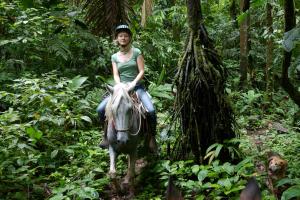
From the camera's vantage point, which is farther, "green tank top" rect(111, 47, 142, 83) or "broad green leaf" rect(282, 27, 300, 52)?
"green tank top" rect(111, 47, 142, 83)

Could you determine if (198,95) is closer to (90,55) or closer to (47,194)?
(47,194)

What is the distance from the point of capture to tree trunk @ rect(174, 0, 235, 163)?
5.63m

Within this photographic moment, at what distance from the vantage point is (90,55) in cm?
→ 1044

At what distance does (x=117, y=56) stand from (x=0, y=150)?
205 cm

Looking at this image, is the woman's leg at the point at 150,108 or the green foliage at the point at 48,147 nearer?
the green foliage at the point at 48,147

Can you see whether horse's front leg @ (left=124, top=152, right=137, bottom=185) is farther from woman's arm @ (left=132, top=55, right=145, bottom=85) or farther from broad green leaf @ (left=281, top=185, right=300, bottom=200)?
broad green leaf @ (left=281, top=185, right=300, bottom=200)

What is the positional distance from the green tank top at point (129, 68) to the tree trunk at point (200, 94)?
2.38 feet

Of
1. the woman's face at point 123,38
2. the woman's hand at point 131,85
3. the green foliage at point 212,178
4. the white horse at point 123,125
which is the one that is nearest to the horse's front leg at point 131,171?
the white horse at point 123,125

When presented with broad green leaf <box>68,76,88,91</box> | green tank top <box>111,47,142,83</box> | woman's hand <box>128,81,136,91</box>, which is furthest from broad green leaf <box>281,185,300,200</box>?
broad green leaf <box>68,76,88,91</box>

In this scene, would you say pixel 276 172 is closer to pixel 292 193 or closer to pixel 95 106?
pixel 292 193

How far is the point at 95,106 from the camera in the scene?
8547mm

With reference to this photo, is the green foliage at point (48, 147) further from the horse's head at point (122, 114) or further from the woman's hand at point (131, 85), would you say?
the woman's hand at point (131, 85)

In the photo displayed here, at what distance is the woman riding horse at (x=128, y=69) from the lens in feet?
19.7

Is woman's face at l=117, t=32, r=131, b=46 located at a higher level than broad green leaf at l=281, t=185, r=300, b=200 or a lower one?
higher
